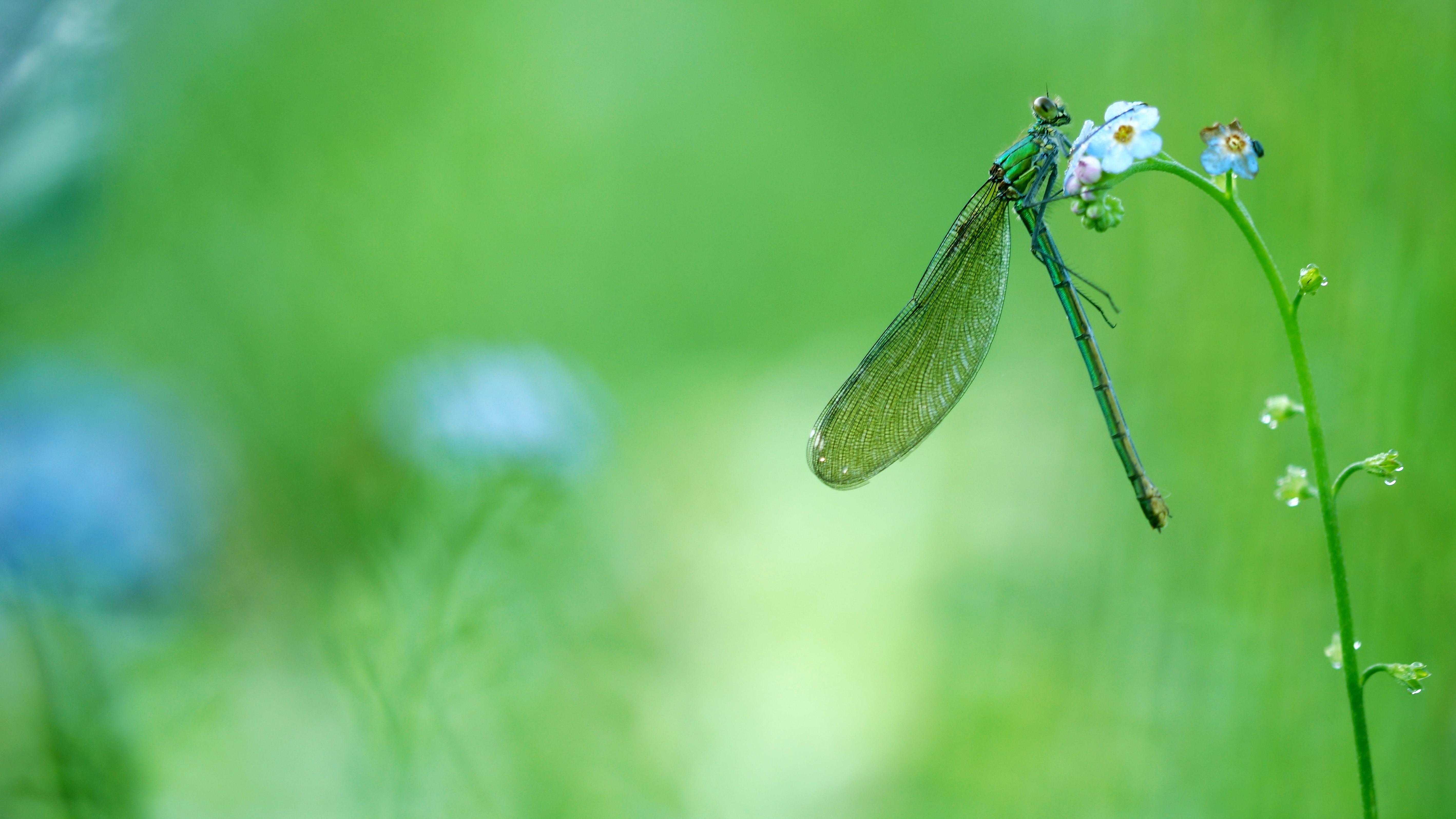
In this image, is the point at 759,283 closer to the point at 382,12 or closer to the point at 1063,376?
the point at 1063,376

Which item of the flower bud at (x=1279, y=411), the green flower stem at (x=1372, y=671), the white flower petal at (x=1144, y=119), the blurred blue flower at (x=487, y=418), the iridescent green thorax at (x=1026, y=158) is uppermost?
the iridescent green thorax at (x=1026, y=158)

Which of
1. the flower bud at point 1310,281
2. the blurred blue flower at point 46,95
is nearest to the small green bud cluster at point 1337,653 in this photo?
the flower bud at point 1310,281

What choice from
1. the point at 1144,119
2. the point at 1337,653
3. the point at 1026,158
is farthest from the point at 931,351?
the point at 1337,653

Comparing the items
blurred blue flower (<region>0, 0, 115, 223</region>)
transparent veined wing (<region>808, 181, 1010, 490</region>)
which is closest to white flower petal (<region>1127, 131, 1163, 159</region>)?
transparent veined wing (<region>808, 181, 1010, 490</region>)

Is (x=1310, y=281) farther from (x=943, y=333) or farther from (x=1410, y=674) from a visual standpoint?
(x=943, y=333)

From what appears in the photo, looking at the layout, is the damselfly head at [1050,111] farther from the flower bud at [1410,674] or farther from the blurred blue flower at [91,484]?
the blurred blue flower at [91,484]

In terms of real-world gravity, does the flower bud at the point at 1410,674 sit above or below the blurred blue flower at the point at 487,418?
below

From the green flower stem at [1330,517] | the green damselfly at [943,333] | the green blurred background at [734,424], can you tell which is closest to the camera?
the green flower stem at [1330,517]
